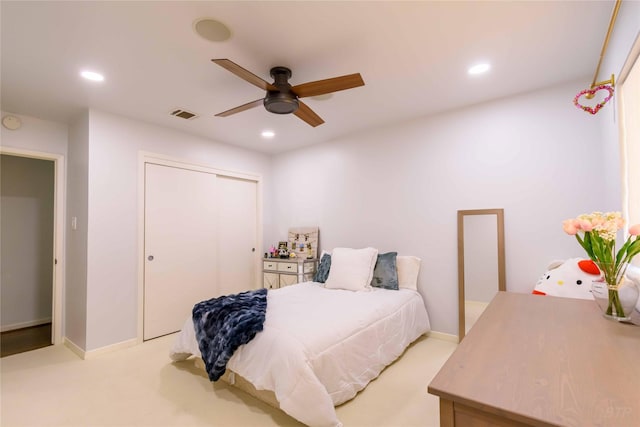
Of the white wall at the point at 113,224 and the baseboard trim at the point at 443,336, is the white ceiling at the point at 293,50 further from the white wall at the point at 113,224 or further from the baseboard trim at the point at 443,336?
the baseboard trim at the point at 443,336

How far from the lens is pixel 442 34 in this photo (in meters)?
1.96

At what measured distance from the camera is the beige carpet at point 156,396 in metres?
1.96

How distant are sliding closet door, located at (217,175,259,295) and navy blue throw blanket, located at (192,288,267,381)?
1.72 meters

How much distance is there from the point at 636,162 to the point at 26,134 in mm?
5062

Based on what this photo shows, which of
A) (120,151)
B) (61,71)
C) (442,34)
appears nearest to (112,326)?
(120,151)

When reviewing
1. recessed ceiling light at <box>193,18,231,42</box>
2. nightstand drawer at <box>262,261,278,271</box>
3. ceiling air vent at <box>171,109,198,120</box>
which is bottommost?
nightstand drawer at <box>262,261,278,271</box>

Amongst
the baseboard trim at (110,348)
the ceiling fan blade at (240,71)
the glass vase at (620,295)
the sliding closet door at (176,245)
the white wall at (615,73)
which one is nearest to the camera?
the glass vase at (620,295)

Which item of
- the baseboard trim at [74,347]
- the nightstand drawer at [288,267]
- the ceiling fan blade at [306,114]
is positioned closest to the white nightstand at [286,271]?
the nightstand drawer at [288,267]

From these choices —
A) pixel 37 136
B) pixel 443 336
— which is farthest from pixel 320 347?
pixel 37 136

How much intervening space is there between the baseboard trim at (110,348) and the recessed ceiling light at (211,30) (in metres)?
3.07

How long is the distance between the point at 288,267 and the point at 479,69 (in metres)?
3.10

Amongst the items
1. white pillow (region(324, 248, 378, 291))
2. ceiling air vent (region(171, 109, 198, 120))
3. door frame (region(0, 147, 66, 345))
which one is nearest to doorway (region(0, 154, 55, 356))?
door frame (region(0, 147, 66, 345))

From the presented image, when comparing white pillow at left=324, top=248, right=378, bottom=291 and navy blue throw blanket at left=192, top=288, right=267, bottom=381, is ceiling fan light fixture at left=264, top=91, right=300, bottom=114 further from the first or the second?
white pillow at left=324, top=248, right=378, bottom=291

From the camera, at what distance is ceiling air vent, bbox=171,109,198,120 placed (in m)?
3.16
